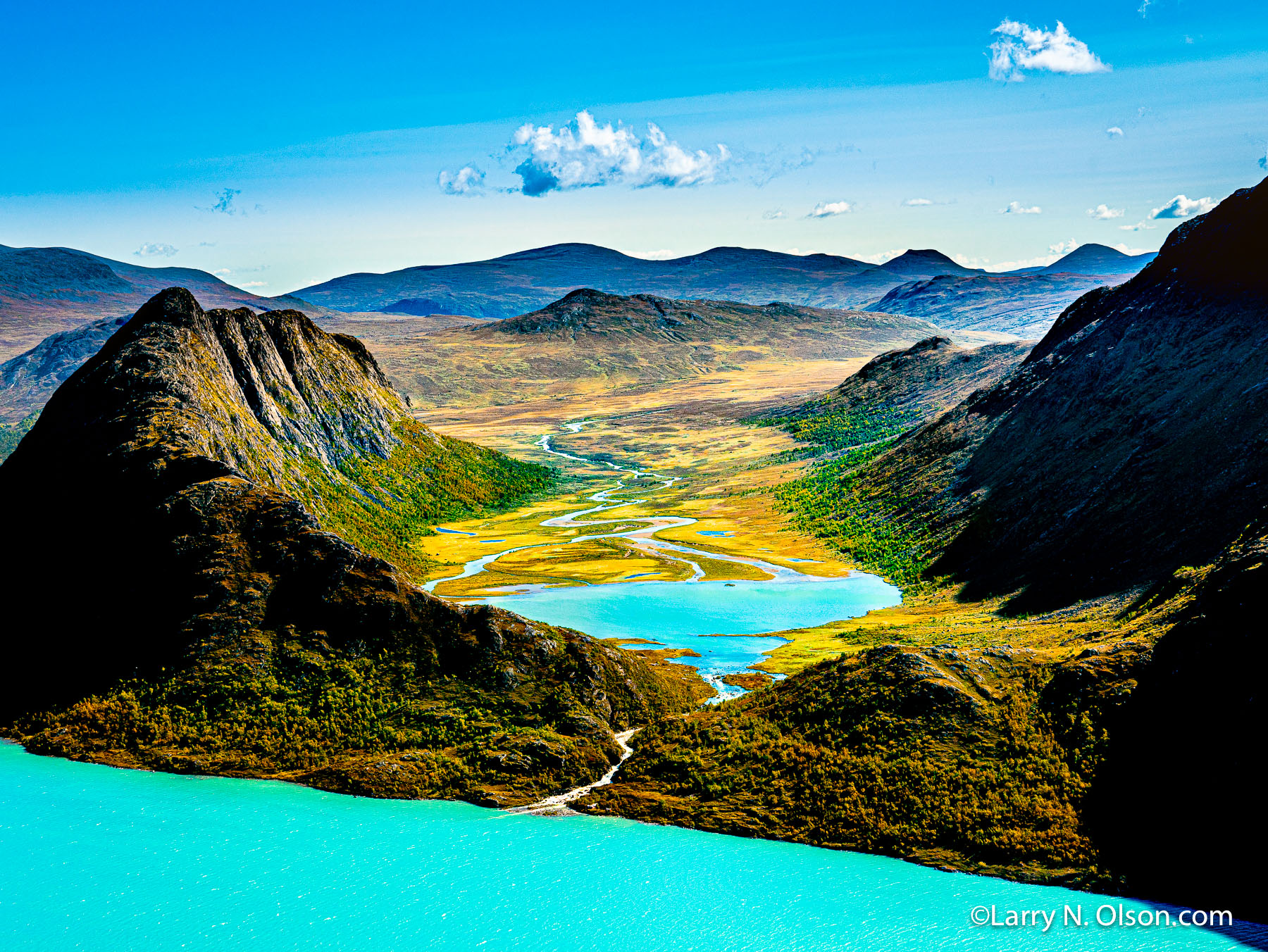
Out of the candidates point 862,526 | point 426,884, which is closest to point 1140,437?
point 862,526

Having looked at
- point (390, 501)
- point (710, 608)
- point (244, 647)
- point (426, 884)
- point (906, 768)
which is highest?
point (390, 501)

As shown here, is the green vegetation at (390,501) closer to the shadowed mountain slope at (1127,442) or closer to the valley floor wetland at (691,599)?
the valley floor wetland at (691,599)

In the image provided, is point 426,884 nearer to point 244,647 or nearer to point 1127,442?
point 244,647

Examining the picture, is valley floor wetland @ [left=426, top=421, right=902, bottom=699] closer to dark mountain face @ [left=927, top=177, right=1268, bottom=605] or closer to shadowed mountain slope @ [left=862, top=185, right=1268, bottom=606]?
shadowed mountain slope @ [left=862, top=185, right=1268, bottom=606]

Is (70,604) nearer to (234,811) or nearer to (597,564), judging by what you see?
(234,811)

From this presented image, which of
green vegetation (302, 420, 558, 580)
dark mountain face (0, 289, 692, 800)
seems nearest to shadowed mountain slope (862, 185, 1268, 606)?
dark mountain face (0, 289, 692, 800)

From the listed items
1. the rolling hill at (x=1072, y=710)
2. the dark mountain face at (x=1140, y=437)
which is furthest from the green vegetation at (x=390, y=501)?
the dark mountain face at (x=1140, y=437)
